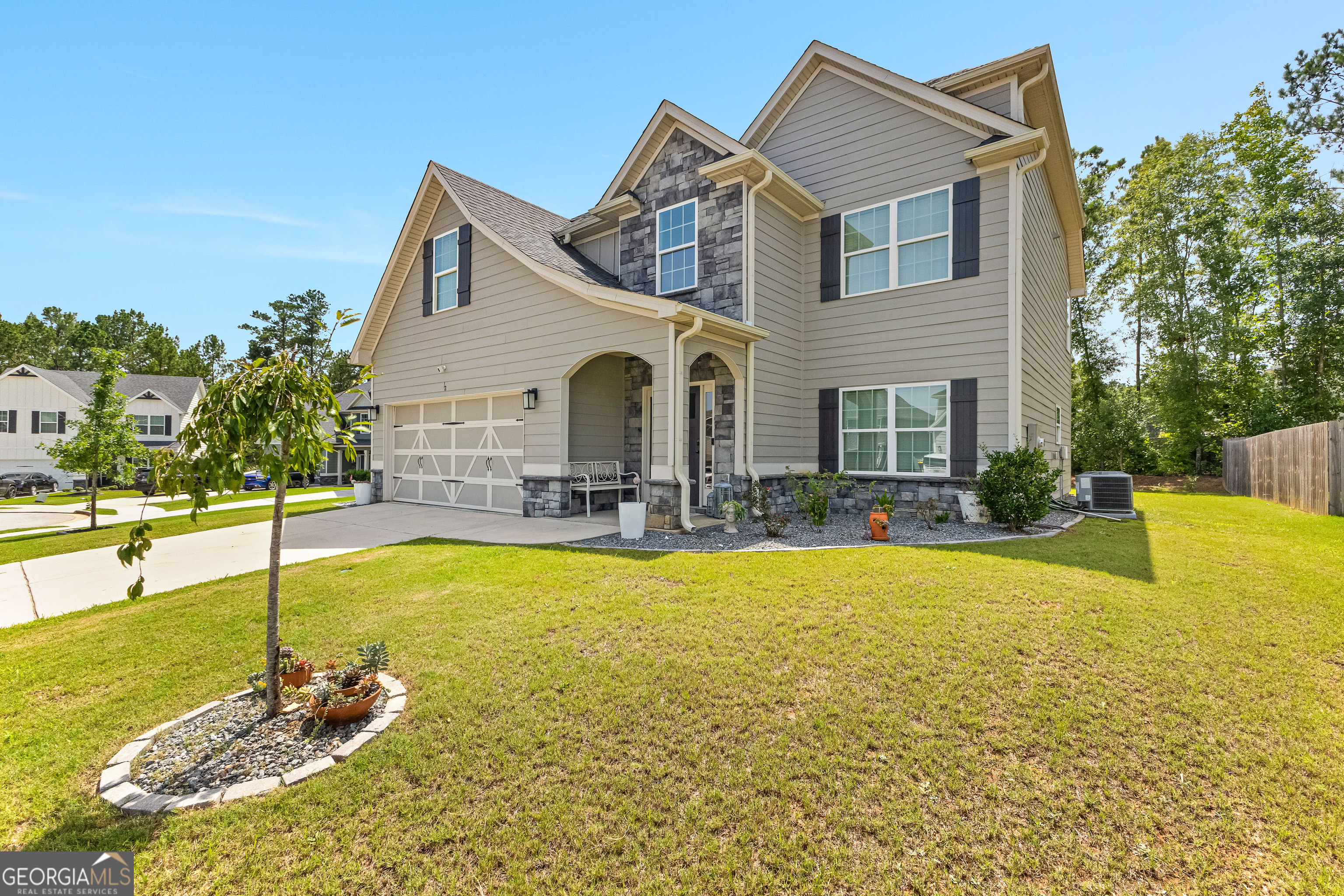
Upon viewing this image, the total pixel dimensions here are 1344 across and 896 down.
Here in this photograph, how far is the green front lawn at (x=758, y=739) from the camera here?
7.10ft

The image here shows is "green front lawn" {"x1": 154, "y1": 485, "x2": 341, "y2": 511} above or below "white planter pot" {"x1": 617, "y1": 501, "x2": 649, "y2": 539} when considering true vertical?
below

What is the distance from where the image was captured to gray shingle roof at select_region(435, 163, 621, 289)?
1059cm

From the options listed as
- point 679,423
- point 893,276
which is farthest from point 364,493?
point 893,276

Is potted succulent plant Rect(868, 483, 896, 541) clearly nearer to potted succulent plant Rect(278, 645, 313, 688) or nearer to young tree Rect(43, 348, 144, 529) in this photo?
potted succulent plant Rect(278, 645, 313, 688)

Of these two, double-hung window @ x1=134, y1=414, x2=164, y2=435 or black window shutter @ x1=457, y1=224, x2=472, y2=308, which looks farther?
double-hung window @ x1=134, y1=414, x2=164, y2=435

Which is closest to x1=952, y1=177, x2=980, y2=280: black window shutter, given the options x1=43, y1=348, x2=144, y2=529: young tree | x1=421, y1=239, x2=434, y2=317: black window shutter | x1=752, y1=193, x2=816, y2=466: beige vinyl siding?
x1=752, y1=193, x2=816, y2=466: beige vinyl siding

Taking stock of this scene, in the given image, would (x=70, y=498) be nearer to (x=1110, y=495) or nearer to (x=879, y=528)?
(x=879, y=528)

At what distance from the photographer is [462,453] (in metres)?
11.7

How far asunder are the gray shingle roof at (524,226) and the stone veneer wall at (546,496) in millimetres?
3742

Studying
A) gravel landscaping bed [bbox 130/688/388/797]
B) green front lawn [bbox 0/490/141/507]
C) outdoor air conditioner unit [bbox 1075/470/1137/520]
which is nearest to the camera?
gravel landscaping bed [bbox 130/688/388/797]

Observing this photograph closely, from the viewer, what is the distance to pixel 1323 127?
15773 mm

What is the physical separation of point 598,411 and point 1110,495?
32.9ft

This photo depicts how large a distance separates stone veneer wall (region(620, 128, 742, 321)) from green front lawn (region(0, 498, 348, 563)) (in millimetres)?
8214
